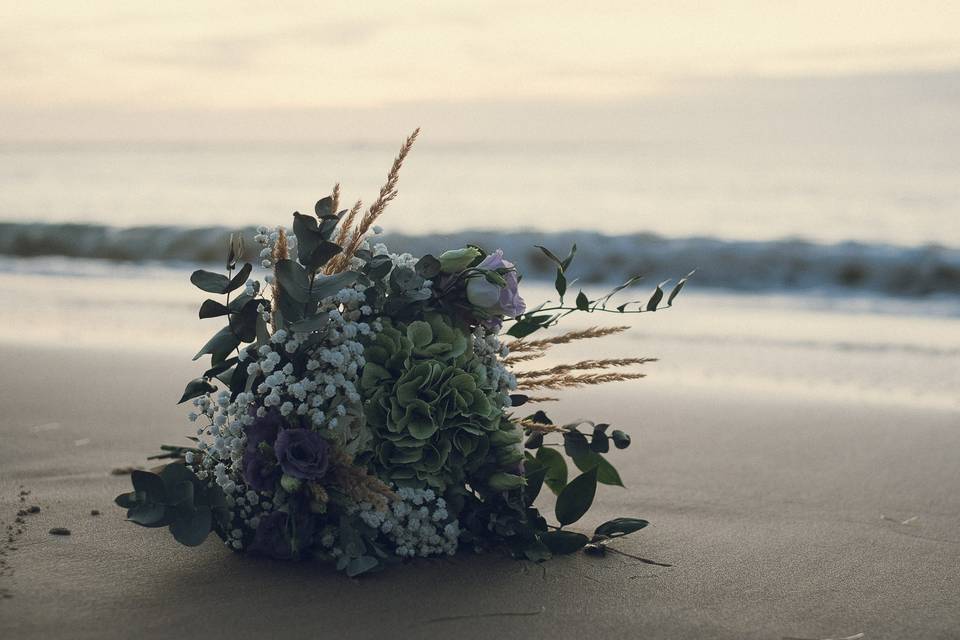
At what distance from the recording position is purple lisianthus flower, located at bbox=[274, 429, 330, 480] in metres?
2.06

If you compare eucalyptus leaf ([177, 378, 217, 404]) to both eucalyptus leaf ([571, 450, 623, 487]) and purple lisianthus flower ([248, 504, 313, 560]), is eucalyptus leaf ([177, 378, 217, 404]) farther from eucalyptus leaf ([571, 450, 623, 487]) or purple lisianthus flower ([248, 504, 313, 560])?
eucalyptus leaf ([571, 450, 623, 487])

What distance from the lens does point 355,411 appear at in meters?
2.15

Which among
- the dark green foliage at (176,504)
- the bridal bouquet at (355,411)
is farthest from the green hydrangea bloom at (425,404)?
the dark green foliage at (176,504)

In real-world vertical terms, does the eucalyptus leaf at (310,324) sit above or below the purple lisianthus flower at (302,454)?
above

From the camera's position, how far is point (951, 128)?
114 ft

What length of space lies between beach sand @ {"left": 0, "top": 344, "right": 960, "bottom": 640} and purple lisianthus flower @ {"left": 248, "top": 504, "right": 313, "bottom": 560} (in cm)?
4

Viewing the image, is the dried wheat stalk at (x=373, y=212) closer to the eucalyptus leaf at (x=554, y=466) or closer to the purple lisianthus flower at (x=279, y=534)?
the purple lisianthus flower at (x=279, y=534)

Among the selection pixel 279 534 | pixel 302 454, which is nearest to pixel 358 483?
pixel 302 454

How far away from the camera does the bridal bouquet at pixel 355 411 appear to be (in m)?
2.11

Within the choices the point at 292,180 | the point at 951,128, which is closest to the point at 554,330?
the point at 292,180

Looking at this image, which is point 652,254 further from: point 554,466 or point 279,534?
point 279,534

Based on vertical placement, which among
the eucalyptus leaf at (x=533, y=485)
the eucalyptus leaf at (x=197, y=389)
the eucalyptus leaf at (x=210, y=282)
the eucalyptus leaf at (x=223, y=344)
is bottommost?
Result: the eucalyptus leaf at (x=533, y=485)

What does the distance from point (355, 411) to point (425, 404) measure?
15 centimetres

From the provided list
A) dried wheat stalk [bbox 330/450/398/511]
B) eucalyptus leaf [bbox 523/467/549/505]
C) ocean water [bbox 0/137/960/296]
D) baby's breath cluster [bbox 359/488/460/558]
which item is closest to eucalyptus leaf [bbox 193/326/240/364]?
dried wheat stalk [bbox 330/450/398/511]
